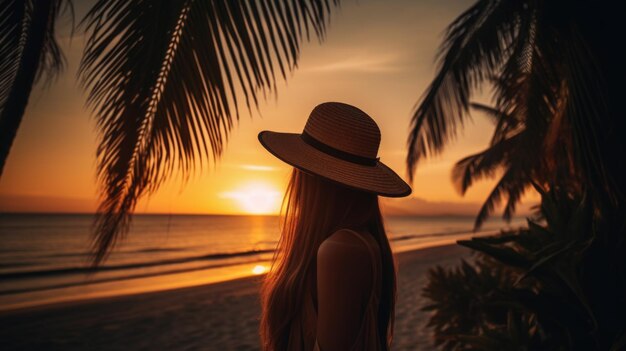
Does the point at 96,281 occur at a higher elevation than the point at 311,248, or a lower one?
lower

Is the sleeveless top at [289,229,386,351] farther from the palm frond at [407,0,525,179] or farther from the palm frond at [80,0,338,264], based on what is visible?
the palm frond at [407,0,525,179]

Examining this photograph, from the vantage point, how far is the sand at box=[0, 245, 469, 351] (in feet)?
19.9

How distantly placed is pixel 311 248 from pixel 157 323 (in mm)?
7108

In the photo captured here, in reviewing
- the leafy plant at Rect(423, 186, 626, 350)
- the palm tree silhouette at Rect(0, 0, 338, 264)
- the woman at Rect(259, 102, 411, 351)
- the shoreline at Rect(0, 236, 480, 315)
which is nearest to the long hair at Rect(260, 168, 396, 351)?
the woman at Rect(259, 102, 411, 351)

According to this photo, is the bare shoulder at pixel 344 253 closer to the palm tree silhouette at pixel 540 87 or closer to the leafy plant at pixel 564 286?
the leafy plant at pixel 564 286

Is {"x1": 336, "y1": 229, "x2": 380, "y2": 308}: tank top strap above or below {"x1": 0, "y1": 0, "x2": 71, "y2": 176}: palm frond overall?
below

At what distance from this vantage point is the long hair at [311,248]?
1.18 meters

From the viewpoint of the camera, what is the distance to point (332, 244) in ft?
3.31

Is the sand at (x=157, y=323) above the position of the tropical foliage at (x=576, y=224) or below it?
below

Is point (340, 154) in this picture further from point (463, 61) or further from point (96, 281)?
point (96, 281)

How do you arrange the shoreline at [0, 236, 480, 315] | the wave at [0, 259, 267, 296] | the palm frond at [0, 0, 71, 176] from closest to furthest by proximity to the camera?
the palm frond at [0, 0, 71, 176] < the shoreline at [0, 236, 480, 315] < the wave at [0, 259, 267, 296]

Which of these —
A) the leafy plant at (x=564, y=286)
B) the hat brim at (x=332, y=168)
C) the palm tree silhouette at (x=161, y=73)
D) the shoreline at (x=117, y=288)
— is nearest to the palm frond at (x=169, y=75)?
the palm tree silhouette at (x=161, y=73)

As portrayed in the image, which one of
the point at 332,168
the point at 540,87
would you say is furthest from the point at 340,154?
the point at 540,87

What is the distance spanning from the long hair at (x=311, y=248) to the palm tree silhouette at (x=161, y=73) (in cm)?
55
